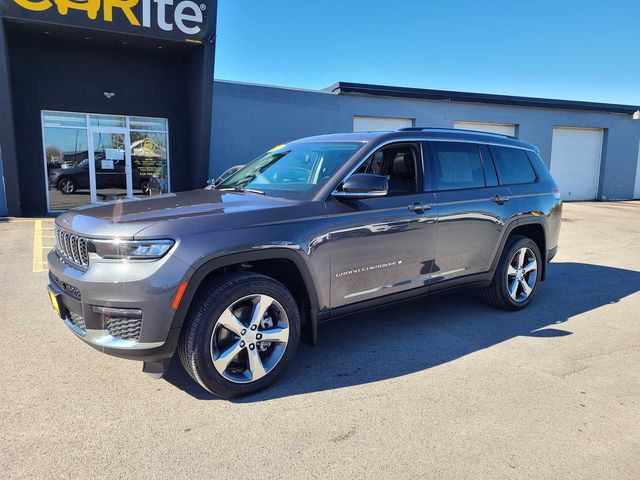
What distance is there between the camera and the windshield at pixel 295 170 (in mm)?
3781

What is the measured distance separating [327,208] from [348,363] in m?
1.27

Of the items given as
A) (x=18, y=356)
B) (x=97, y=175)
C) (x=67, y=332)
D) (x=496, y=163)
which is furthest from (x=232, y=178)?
(x=97, y=175)

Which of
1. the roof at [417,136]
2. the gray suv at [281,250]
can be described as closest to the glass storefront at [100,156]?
the gray suv at [281,250]

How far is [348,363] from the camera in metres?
3.79

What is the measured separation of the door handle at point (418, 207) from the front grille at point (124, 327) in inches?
91.9

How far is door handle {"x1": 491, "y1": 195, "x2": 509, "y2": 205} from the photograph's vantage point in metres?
4.83

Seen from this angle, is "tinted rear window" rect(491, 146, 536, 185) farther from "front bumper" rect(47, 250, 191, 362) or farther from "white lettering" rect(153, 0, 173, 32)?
"white lettering" rect(153, 0, 173, 32)

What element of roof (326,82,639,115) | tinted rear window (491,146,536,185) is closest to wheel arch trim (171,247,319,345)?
tinted rear window (491,146,536,185)

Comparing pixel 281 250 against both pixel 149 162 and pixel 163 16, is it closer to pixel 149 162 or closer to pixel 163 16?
pixel 163 16

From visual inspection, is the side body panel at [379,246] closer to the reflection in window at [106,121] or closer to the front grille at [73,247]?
the front grille at [73,247]

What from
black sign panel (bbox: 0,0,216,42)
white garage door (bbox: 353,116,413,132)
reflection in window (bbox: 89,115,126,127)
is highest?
black sign panel (bbox: 0,0,216,42)

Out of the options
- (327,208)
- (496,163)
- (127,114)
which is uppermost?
(127,114)

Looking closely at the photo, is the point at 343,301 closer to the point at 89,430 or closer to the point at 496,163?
the point at 89,430

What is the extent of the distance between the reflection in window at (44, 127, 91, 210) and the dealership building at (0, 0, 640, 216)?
27mm
